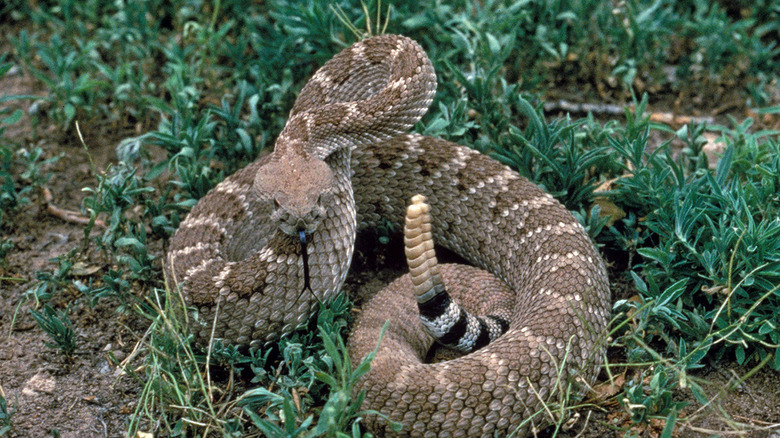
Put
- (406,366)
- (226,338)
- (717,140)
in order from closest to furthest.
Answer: (406,366)
(226,338)
(717,140)

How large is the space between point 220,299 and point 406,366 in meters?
1.12

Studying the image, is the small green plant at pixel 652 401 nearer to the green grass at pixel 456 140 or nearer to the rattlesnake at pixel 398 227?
the green grass at pixel 456 140

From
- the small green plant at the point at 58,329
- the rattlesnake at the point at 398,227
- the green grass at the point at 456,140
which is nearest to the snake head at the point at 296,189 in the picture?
the rattlesnake at the point at 398,227

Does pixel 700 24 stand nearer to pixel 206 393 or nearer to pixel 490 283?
pixel 490 283

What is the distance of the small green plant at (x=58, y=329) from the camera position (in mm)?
4426

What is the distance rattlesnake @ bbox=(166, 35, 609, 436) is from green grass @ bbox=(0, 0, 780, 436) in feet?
0.65

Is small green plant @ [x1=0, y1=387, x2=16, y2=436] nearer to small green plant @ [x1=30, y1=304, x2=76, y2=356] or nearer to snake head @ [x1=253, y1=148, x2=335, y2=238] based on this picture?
small green plant @ [x1=30, y1=304, x2=76, y2=356]

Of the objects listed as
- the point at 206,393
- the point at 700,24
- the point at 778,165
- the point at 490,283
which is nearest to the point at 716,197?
the point at 778,165

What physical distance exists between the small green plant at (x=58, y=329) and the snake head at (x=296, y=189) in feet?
4.18

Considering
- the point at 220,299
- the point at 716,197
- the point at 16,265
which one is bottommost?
the point at 16,265

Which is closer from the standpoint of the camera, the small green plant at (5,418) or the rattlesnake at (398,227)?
the rattlesnake at (398,227)

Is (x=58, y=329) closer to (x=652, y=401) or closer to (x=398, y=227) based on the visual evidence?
(x=398, y=227)

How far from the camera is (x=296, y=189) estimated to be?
4367 mm

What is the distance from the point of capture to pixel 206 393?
4.03 metres
